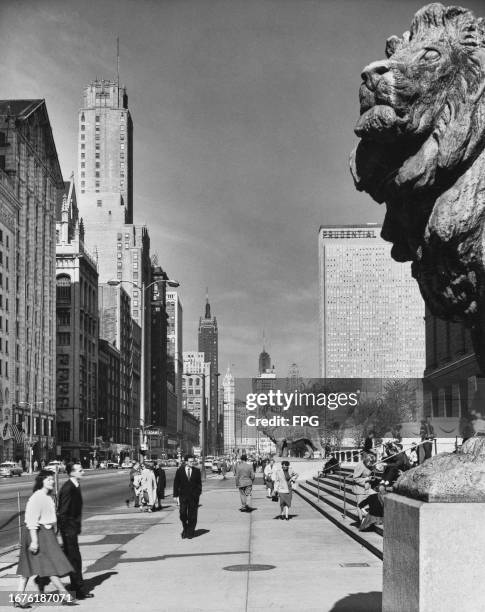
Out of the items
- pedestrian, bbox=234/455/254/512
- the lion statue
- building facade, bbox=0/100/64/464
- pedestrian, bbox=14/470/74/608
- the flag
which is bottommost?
the flag

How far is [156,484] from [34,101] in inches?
3706

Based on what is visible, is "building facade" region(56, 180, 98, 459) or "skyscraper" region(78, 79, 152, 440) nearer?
"building facade" region(56, 180, 98, 459)

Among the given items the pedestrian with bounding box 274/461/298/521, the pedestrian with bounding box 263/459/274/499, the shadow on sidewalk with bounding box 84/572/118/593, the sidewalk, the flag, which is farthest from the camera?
the flag

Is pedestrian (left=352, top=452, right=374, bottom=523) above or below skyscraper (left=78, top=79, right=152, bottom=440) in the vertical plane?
below

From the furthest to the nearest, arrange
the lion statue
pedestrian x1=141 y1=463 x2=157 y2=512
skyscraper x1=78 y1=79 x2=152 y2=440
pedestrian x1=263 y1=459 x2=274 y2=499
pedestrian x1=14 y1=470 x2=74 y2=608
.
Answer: skyscraper x1=78 y1=79 x2=152 y2=440 → pedestrian x1=263 y1=459 x2=274 y2=499 → pedestrian x1=141 y1=463 x2=157 y2=512 → pedestrian x1=14 y1=470 x2=74 y2=608 → the lion statue

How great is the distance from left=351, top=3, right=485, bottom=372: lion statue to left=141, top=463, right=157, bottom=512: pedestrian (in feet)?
74.5

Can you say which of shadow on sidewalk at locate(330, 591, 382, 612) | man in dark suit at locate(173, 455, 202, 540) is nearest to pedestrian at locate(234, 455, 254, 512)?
man in dark suit at locate(173, 455, 202, 540)

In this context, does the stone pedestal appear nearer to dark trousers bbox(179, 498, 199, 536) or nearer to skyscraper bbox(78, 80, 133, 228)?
dark trousers bbox(179, 498, 199, 536)

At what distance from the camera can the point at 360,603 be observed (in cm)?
866

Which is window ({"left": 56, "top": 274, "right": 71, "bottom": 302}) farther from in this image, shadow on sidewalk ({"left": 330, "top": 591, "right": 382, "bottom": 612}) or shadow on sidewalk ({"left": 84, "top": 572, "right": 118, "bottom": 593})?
shadow on sidewalk ({"left": 330, "top": 591, "right": 382, "bottom": 612})

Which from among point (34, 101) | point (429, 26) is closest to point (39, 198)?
point (34, 101)

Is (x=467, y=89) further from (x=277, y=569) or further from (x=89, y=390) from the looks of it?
(x=89, y=390)

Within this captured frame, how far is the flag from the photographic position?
9094 cm

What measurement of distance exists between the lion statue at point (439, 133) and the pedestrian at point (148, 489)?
22.7 metres
